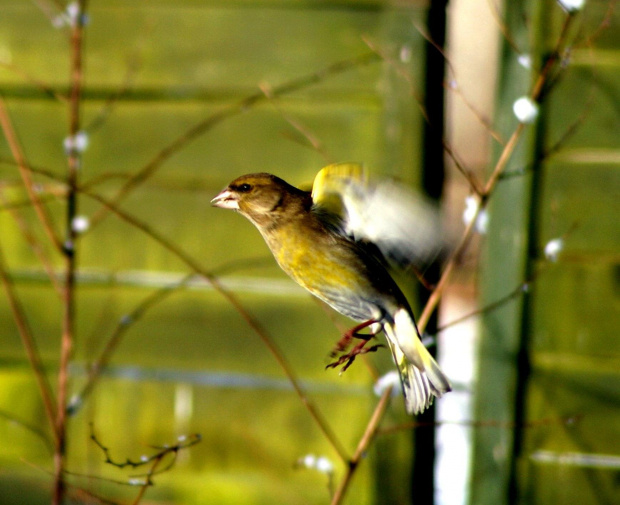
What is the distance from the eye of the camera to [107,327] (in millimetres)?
1725

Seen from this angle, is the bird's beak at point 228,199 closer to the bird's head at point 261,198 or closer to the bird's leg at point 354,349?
the bird's head at point 261,198

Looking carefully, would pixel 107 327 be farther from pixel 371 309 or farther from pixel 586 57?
pixel 371 309

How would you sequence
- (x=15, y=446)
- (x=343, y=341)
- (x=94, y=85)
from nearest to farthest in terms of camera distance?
(x=343, y=341) < (x=94, y=85) < (x=15, y=446)

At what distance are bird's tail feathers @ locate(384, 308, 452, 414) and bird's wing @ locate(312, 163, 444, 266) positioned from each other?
11cm

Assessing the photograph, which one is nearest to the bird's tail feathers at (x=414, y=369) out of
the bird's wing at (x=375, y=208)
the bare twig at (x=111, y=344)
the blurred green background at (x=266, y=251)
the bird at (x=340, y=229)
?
the bird at (x=340, y=229)

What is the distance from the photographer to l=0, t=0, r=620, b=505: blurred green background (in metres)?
1.56

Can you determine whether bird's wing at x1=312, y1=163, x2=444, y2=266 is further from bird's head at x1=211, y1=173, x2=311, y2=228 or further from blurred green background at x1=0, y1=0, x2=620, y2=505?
blurred green background at x1=0, y1=0, x2=620, y2=505

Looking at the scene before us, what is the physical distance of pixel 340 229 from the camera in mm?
451

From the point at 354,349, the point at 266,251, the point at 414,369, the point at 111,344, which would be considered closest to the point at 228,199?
the point at 354,349

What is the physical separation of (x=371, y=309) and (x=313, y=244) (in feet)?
0.30

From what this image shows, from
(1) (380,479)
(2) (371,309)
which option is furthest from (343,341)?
(1) (380,479)

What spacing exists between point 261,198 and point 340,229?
56 mm

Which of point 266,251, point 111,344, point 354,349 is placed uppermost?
point 266,251

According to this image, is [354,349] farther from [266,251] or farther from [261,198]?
[266,251]
